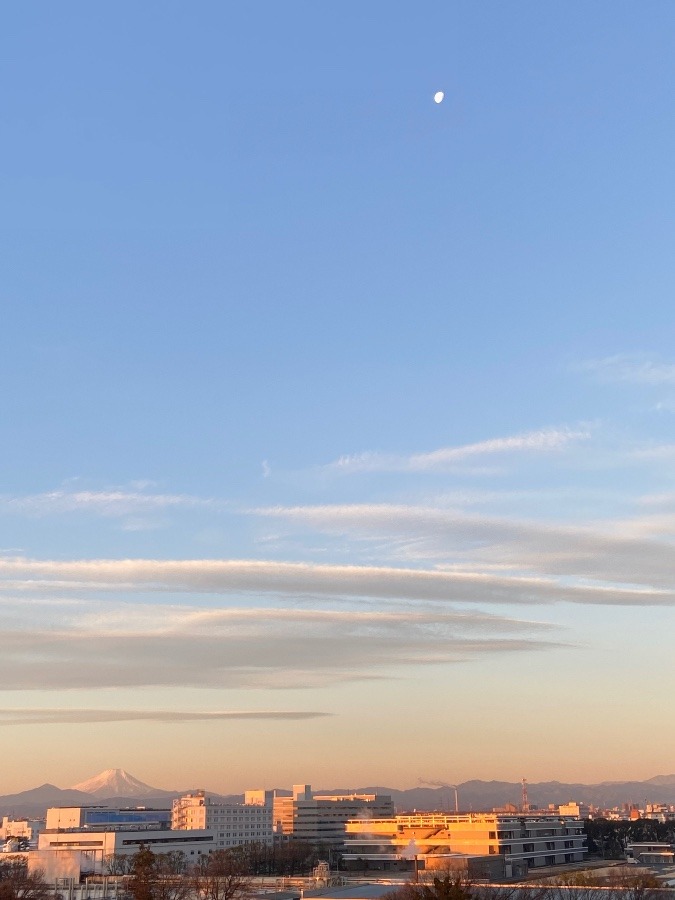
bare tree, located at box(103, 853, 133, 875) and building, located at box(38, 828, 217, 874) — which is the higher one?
building, located at box(38, 828, 217, 874)

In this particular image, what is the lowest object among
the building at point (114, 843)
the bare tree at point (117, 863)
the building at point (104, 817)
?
the bare tree at point (117, 863)

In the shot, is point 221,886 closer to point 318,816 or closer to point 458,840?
point 458,840

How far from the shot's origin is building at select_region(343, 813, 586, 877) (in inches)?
→ 4407

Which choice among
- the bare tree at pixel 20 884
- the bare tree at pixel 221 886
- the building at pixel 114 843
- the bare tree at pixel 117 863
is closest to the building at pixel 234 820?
the building at pixel 114 843

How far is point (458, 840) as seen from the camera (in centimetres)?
11350

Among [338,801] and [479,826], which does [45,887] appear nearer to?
[479,826]

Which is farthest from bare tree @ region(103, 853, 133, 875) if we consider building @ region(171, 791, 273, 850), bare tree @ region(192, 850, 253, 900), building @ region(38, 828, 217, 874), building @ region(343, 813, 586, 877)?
building @ region(171, 791, 273, 850)

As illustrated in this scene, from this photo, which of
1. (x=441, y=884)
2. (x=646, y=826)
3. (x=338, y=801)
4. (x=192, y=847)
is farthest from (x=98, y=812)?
(x=441, y=884)

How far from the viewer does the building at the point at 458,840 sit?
11194 cm

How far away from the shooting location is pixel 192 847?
141375 millimetres

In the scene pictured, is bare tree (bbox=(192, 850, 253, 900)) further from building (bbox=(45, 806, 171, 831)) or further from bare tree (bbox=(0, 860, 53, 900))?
building (bbox=(45, 806, 171, 831))

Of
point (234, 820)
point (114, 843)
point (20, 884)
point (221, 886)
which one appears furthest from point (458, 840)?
point (234, 820)

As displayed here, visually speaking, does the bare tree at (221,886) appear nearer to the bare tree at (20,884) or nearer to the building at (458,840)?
the bare tree at (20,884)

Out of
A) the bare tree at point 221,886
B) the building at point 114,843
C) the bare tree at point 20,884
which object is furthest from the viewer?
the building at point 114,843
